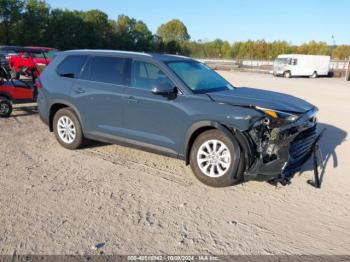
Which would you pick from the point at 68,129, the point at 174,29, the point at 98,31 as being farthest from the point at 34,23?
the point at 174,29

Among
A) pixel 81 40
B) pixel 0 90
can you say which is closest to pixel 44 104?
pixel 0 90

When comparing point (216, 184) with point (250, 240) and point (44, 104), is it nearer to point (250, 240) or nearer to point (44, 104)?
point (250, 240)

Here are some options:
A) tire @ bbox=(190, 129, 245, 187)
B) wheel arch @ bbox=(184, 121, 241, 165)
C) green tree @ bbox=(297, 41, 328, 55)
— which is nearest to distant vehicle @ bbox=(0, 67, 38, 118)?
wheel arch @ bbox=(184, 121, 241, 165)

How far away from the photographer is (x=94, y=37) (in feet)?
194

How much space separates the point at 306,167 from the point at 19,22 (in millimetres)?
50535

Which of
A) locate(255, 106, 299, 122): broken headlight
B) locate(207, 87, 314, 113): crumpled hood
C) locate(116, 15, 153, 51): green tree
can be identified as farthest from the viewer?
locate(116, 15, 153, 51): green tree

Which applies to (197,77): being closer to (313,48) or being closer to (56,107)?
(56,107)

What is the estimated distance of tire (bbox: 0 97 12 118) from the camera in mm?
8977

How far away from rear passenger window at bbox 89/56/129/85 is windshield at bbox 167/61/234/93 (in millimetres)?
775

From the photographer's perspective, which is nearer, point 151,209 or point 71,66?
point 151,209

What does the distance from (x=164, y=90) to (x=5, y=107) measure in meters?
5.79

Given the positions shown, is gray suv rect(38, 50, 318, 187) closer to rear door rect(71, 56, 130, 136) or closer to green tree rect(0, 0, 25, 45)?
rear door rect(71, 56, 130, 136)

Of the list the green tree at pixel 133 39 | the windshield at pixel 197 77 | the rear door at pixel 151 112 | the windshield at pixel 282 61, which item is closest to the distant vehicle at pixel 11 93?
the rear door at pixel 151 112

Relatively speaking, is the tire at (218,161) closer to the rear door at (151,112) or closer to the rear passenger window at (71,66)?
the rear door at (151,112)
